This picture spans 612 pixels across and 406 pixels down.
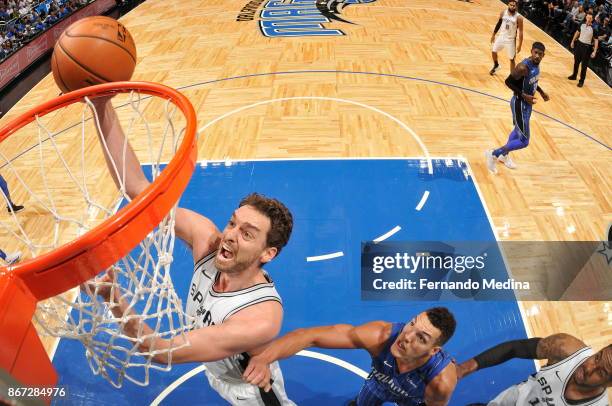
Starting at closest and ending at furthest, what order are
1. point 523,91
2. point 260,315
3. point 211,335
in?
point 211,335, point 260,315, point 523,91

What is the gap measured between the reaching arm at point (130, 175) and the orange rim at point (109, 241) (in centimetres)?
71

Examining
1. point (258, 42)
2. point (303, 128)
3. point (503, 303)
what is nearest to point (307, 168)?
point (303, 128)

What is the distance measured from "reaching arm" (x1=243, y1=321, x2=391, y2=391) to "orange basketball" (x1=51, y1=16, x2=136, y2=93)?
2.01 meters

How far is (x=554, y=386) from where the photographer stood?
3221mm

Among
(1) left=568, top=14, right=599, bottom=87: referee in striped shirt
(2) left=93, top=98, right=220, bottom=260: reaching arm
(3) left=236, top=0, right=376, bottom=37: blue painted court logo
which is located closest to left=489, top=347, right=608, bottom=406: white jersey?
(2) left=93, top=98, right=220, bottom=260: reaching arm

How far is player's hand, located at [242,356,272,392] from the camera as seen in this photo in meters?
2.77

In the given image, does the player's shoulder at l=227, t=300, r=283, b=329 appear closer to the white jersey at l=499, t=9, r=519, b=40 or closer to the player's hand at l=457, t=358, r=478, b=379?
the player's hand at l=457, t=358, r=478, b=379

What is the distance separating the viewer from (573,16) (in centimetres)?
1163

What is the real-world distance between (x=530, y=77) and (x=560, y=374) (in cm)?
398

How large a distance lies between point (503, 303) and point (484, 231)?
102 cm

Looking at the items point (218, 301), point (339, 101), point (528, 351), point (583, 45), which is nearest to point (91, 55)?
point (218, 301)

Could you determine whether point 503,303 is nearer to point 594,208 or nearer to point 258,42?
point 594,208

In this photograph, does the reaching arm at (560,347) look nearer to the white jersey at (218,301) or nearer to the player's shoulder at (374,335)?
the player's shoulder at (374,335)

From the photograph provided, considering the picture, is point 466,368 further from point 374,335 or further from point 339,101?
point 339,101
